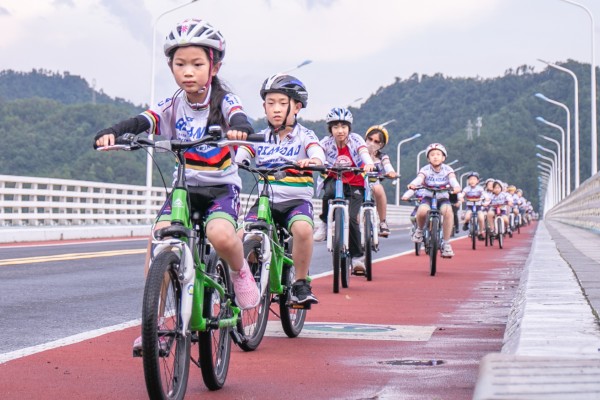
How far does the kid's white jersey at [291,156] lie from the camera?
27.7 feet

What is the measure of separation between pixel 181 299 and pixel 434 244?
35.4 ft

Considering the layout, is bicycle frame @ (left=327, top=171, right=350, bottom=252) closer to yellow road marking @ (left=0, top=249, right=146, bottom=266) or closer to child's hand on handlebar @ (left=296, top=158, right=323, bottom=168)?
child's hand on handlebar @ (left=296, top=158, right=323, bottom=168)

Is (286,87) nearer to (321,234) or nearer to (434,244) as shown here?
(321,234)

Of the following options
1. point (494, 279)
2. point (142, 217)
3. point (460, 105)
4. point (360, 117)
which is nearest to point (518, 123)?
point (460, 105)

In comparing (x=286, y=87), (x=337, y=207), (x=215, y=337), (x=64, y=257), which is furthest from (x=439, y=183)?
(x=215, y=337)

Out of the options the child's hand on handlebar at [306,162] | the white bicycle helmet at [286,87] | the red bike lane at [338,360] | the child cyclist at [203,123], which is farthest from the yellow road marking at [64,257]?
the child cyclist at [203,123]

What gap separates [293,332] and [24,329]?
73.8 inches

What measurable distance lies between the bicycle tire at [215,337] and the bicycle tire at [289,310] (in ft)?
5.46

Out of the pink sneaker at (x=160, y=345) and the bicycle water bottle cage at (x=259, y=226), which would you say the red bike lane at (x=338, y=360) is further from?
the bicycle water bottle cage at (x=259, y=226)

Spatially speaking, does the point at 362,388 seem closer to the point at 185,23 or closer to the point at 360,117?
the point at 185,23

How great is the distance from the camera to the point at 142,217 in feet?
109

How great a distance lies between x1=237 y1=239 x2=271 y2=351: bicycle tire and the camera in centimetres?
704

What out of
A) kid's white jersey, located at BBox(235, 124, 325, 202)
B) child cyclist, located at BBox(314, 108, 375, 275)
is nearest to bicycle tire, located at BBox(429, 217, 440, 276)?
child cyclist, located at BBox(314, 108, 375, 275)

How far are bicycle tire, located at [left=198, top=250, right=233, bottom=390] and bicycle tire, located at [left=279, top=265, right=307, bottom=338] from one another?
5.46 feet
